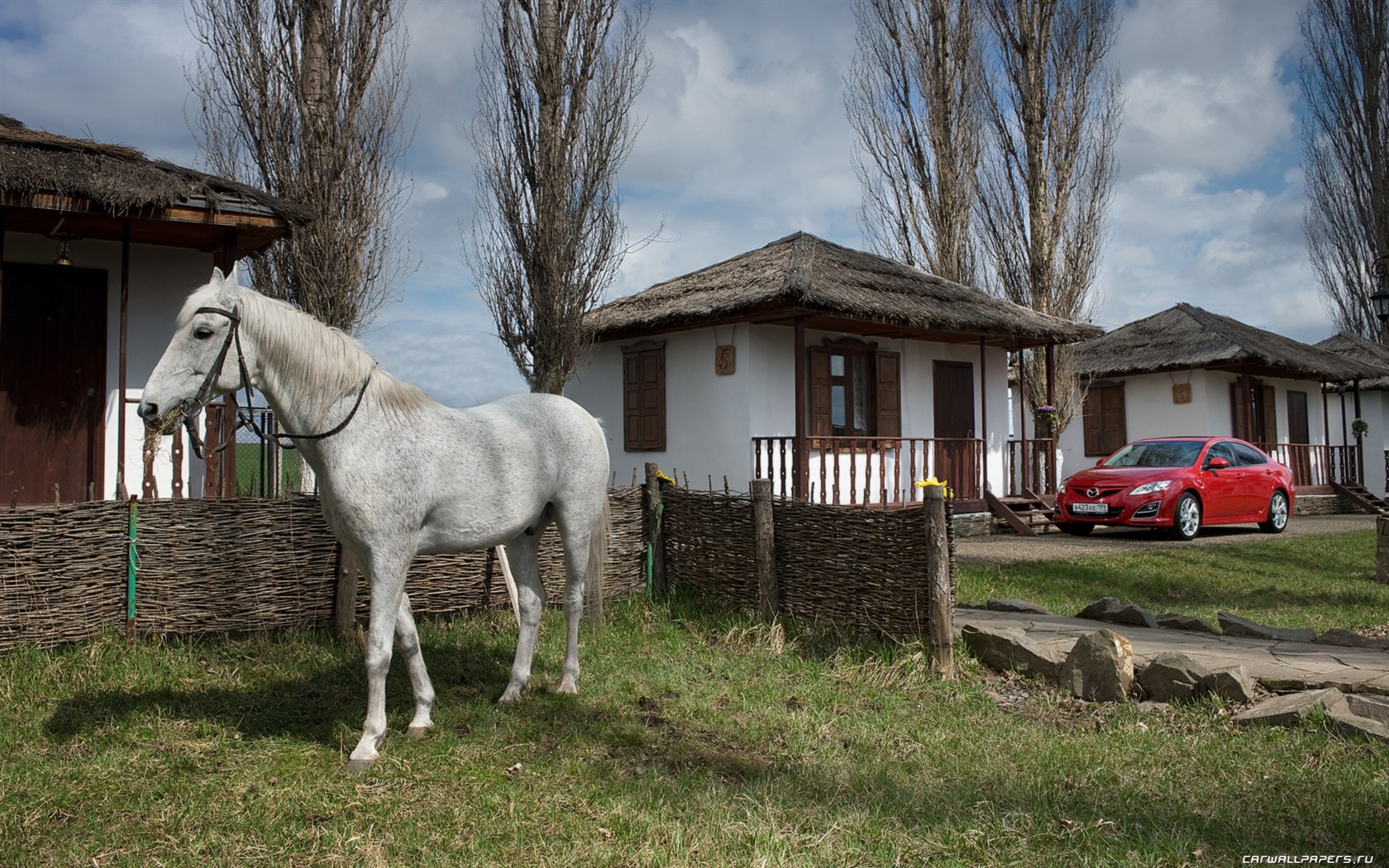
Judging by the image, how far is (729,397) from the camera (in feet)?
42.9

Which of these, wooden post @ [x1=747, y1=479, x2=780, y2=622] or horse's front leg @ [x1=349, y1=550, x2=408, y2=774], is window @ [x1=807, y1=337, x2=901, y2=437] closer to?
wooden post @ [x1=747, y1=479, x2=780, y2=622]

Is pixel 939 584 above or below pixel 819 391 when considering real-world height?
below

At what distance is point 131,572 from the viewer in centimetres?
567

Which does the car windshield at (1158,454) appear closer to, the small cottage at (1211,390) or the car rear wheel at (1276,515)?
the car rear wheel at (1276,515)

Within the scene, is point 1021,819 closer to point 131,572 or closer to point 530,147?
point 131,572

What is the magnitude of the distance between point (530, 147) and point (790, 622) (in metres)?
8.29

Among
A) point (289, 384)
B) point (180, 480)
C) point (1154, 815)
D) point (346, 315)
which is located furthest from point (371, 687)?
point (346, 315)

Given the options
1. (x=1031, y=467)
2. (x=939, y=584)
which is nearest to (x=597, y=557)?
(x=939, y=584)

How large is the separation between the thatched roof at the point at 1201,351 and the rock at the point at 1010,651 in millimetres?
14834

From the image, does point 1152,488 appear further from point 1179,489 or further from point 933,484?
point 933,484

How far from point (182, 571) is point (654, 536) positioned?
348 cm

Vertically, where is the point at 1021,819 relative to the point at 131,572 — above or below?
below

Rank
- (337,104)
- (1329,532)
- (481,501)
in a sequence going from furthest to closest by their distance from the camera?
1. (1329,532)
2. (337,104)
3. (481,501)

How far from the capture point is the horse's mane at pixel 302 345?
4.00 m
